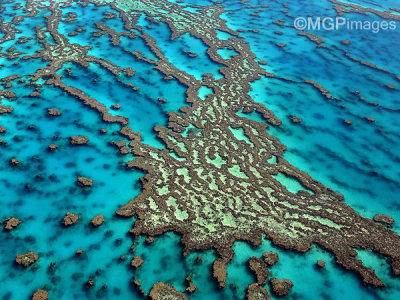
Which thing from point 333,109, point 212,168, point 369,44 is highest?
point 369,44

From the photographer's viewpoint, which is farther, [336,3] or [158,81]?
[336,3]

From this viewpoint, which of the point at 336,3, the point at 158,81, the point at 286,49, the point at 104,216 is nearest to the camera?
the point at 104,216

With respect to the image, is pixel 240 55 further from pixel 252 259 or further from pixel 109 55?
pixel 252 259

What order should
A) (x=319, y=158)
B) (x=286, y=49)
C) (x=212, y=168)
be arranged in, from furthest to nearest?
(x=286, y=49)
(x=319, y=158)
(x=212, y=168)

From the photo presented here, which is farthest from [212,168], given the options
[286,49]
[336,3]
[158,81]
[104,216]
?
[336,3]

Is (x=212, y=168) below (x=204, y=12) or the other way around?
below

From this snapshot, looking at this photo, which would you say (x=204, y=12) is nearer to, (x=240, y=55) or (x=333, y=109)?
(x=240, y=55)

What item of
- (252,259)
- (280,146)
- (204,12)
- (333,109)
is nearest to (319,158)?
(280,146)
